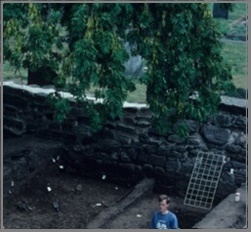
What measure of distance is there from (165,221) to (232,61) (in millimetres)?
9875

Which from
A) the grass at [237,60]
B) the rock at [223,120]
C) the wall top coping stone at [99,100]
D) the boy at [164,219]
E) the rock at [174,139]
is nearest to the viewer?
the boy at [164,219]

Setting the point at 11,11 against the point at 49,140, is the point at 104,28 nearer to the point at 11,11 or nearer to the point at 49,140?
the point at 11,11

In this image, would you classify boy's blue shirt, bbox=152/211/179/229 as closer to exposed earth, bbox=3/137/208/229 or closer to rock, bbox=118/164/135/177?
exposed earth, bbox=3/137/208/229

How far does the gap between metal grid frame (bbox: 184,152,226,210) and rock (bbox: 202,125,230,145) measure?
209 mm

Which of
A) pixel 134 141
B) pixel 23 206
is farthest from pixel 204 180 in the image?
pixel 23 206

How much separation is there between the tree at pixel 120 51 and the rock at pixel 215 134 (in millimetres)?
1404

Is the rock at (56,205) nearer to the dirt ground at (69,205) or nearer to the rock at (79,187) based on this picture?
the dirt ground at (69,205)

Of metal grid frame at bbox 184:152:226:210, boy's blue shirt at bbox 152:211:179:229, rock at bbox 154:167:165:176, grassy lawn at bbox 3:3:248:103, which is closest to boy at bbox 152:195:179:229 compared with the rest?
boy's blue shirt at bbox 152:211:179:229

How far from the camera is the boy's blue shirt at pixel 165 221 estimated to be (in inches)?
317

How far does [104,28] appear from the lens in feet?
26.2

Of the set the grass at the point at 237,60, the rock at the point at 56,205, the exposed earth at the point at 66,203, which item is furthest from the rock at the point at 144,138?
the grass at the point at 237,60

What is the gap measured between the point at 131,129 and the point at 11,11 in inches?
139

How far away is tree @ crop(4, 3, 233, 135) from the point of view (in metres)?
7.86

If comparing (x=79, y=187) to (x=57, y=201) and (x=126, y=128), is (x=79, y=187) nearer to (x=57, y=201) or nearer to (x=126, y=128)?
(x=57, y=201)
